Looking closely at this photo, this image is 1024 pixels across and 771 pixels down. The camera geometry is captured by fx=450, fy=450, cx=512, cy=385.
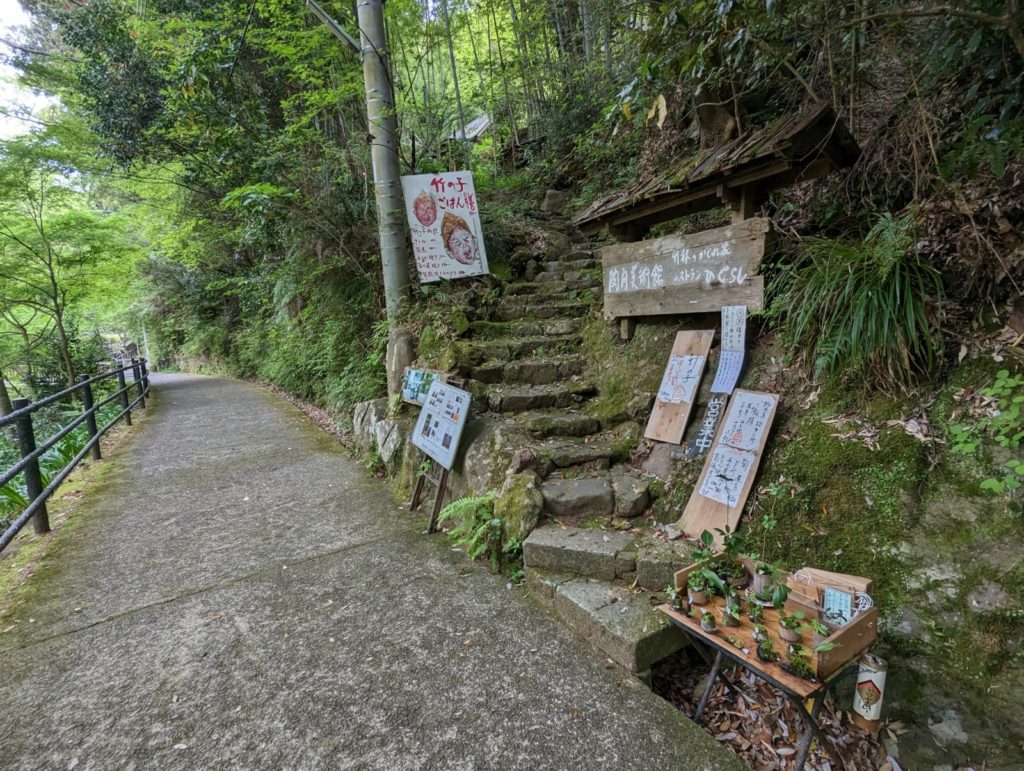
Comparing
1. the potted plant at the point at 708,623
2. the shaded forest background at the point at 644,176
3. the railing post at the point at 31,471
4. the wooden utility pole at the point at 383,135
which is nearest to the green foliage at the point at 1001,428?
the shaded forest background at the point at 644,176

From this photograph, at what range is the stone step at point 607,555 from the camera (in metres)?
2.36

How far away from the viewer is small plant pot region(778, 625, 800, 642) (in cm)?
175

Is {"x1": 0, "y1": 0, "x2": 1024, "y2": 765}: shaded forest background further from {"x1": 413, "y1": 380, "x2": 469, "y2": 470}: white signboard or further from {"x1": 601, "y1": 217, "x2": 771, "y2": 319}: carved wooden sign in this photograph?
{"x1": 413, "y1": 380, "x2": 469, "y2": 470}: white signboard

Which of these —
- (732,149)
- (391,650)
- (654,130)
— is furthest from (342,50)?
(391,650)

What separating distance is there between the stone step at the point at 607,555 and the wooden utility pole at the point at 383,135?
346cm

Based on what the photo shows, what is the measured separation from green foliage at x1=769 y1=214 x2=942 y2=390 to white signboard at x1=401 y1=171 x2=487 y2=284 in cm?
376

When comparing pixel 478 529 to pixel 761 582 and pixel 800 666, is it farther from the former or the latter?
pixel 800 666

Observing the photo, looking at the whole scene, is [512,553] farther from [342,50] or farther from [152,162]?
[152,162]

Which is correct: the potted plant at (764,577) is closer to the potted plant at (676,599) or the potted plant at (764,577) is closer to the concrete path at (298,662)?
the potted plant at (676,599)

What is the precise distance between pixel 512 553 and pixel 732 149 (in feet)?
9.58

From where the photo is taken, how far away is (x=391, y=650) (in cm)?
225

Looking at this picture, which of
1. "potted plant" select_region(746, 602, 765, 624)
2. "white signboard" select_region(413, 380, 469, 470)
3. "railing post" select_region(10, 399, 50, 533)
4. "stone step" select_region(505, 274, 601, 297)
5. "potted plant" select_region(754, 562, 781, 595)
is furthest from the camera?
"stone step" select_region(505, 274, 601, 297)

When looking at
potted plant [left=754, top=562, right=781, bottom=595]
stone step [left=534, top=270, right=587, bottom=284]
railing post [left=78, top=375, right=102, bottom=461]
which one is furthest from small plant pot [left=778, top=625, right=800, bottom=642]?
railing post [left=78, top=375, right=102, bottom=461]

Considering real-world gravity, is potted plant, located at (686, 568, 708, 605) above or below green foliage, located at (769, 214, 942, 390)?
below
